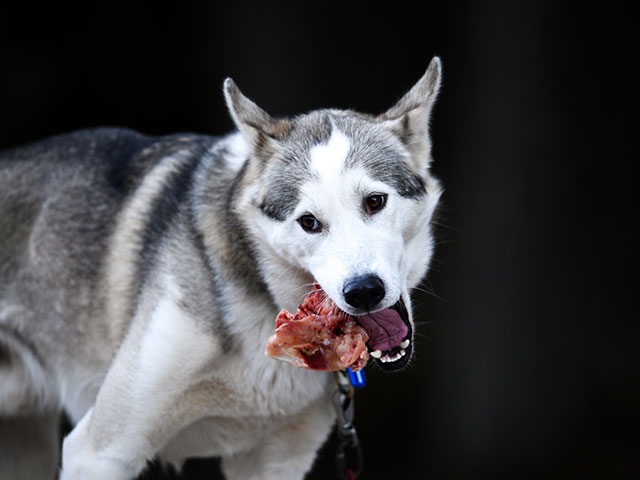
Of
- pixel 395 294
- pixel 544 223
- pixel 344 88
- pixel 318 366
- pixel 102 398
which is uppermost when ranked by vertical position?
pixel 395 294

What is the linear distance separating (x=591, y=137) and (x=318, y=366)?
4.75m

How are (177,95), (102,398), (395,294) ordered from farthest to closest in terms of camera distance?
1. (177,95)
2. (102,398)
3. (395,294)

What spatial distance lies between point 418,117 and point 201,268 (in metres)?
0.98

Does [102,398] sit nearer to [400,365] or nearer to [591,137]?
[400,365]

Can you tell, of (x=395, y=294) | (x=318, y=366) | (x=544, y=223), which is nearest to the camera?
(x=395, y=294)

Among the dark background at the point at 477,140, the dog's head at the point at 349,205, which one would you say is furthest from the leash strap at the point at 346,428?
the dark background at the point at 477,140

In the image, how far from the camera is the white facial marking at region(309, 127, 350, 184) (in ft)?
10.2

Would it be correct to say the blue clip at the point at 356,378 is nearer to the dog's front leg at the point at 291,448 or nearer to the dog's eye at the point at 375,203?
the dog's front leg at the point at 291,448

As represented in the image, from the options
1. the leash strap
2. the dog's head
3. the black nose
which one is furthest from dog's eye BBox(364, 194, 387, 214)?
the leash strap

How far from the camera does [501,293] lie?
7312mm

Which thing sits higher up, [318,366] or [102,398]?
[318,366]

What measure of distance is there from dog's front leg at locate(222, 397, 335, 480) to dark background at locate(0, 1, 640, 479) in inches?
133

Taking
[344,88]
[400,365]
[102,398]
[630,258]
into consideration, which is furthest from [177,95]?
[400,365]

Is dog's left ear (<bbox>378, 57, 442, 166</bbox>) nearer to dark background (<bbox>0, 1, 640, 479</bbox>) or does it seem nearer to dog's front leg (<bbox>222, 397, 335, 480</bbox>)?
dog's front leg (<bbox>222, 397, 335, 480</bbox>)
